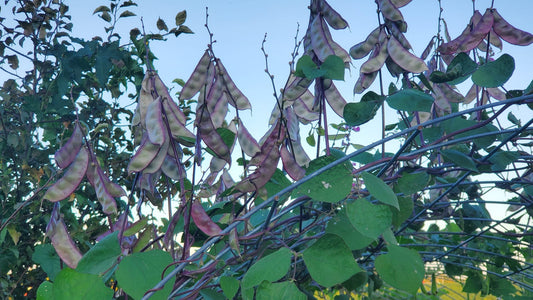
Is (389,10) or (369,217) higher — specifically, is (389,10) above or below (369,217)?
above

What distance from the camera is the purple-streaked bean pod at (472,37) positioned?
109 cm

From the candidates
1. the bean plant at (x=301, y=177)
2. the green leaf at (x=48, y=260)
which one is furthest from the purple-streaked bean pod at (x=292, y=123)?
the green leaf at (x=48, y=260)

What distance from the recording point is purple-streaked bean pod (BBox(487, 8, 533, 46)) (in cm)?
108

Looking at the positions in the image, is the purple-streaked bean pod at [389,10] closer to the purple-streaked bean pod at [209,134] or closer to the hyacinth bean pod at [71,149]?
the purple-streaked bean pod at [209,134]

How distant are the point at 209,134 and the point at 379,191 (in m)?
0.39

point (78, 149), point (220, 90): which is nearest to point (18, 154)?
point (78, 149)

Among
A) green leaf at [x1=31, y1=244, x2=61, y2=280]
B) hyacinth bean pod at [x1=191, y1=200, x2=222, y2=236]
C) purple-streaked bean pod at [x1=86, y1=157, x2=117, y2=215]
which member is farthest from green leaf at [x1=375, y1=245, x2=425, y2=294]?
green leaf at [x1=31, y1=244, x2=61, y2=280]

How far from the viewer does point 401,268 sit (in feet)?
2.74

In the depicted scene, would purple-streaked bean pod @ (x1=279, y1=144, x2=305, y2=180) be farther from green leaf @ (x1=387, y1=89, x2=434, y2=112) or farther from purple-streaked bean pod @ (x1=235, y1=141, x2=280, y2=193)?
green leaf @ (x1=387, y1=89, x2=434, y2=112)

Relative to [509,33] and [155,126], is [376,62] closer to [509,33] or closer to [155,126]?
[509,33]

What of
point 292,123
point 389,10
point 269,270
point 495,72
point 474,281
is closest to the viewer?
point 269,270

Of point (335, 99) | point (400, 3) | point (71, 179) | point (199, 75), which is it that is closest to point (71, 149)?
point (71, 179)

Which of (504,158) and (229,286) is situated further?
(504,158)

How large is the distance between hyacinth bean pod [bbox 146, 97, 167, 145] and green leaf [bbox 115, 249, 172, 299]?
228 mm
